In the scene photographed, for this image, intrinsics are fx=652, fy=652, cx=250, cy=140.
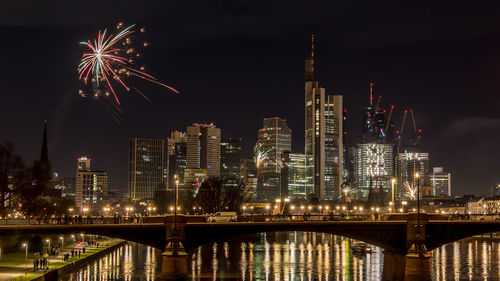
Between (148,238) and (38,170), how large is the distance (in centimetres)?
4148

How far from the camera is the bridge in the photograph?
76375 mm

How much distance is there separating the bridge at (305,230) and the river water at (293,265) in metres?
2.97

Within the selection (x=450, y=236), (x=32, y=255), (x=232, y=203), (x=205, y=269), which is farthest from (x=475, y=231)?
(x=232, y=203)

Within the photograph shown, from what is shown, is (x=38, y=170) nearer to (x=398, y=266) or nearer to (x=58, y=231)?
(x=58, y=231)

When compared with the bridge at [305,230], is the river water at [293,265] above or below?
below

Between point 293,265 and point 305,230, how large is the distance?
16.7 meters

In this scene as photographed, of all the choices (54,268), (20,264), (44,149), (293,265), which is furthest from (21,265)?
(44,149)

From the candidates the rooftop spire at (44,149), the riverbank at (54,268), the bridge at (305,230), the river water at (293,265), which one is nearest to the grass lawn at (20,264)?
the riverbank at (54,268)

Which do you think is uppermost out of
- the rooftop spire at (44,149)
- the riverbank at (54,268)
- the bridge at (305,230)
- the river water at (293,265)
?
the rooftop spire at (44,149)

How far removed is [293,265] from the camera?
98625mm

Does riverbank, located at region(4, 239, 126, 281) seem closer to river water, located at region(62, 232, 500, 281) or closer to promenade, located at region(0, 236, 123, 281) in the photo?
promenade, located at region(0, 236, 123, 281)

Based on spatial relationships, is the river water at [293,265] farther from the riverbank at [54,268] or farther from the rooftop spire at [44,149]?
the rooftop spire at [44,149]

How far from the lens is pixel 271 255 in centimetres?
11619

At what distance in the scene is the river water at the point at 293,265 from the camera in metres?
84.7
